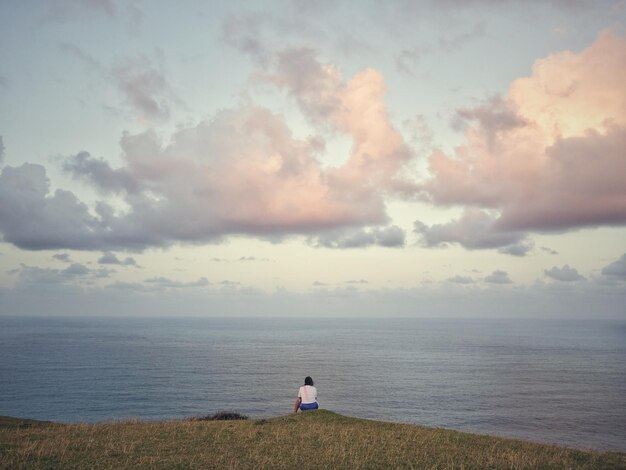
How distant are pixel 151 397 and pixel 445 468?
73954 mm

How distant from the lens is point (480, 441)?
23.6m

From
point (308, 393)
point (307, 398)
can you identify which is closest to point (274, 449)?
point (308, 393)

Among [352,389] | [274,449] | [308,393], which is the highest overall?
[308,393]

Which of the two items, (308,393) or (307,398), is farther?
(307,398)

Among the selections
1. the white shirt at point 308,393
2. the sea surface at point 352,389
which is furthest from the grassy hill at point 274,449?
the sea surface at point 352,389

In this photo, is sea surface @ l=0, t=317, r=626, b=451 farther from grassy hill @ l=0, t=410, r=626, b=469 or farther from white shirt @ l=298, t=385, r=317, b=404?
grassy hill @ l=0, t=410, r=626, b=469

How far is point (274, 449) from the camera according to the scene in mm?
19703

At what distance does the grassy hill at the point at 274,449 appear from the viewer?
1733 centimetres

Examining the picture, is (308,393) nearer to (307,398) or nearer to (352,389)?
(307,398)

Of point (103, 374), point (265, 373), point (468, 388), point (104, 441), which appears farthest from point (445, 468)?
point (103, 374)

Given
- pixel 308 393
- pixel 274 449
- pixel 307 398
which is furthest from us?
pixel 307 398

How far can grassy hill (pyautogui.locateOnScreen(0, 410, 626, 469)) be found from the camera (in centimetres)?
1733

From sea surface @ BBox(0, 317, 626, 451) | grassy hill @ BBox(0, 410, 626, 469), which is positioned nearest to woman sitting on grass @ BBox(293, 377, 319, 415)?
grassy hill @ BBox(0, 410, 626, 469)

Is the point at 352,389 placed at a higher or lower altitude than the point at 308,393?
lower
